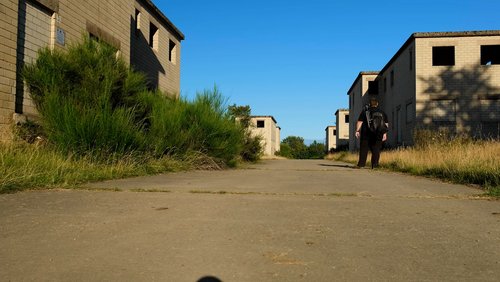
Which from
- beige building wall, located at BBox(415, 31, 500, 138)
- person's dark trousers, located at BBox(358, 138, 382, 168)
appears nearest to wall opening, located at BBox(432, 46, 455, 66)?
beige building wall, located at BBox(415, 31, 500, 138)

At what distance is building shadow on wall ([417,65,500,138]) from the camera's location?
24.6 meters

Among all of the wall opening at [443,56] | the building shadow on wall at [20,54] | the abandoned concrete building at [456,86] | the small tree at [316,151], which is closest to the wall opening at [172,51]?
the abandoned concrete building at [456,86]

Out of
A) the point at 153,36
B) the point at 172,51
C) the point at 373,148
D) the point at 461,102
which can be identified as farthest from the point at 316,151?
the point at 373,148

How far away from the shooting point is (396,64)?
30625 mm

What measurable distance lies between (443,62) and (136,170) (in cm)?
2497

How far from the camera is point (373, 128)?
11109 millimetres

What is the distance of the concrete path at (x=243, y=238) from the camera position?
90.4 inches

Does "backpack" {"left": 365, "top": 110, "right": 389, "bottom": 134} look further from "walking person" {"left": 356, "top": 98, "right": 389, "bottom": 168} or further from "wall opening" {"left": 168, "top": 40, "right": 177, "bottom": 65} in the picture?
"wall opening" {"left": 168, "top": 40, "right": 177, "bottom": 65}

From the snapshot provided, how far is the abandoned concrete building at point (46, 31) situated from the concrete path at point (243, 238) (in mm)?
4615

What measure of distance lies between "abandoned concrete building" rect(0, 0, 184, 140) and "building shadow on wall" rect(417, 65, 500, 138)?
16317 millimetres

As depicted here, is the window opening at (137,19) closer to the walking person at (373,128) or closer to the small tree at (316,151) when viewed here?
the walking person at (373,128)

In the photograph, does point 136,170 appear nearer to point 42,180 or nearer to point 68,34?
point 42,180

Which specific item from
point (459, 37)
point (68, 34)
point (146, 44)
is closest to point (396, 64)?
point (459, 37)

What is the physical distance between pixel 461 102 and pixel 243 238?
990 inches
